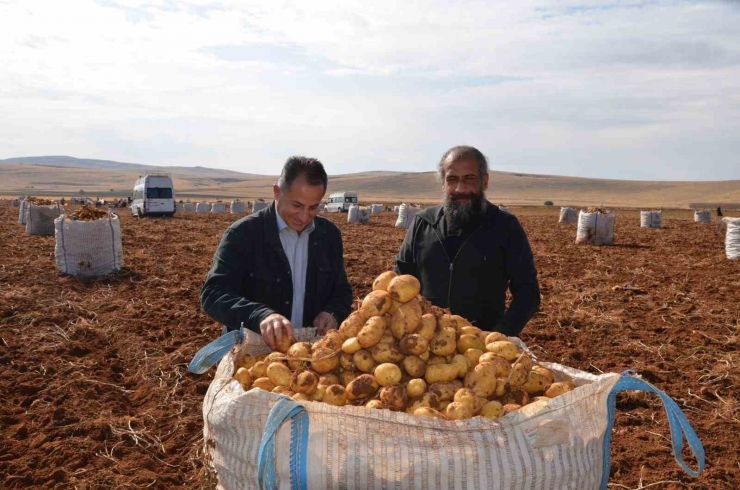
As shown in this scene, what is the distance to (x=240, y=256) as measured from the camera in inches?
122

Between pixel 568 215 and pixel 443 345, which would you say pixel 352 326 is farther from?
pixel 568 215

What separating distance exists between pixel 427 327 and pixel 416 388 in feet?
0.98

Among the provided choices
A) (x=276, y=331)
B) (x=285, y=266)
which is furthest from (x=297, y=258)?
(x=276, y=331)

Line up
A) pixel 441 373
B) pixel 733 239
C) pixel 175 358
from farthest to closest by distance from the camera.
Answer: pixel 733 239 → pixel 175 358 → pixel 441 373

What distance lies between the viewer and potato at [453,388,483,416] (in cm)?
208

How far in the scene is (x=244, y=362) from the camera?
2707mm

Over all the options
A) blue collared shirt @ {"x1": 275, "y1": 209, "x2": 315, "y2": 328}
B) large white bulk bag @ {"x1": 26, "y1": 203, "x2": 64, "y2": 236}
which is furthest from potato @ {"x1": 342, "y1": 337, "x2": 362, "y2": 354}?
large white bulk bag @ {"x1": 26, "y1": 203, "x2": 64, "y2": 236}

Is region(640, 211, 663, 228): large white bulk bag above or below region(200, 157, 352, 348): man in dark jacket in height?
below

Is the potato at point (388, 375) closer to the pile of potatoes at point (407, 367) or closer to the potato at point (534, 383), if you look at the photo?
the pile of potatoes at point (407, 367)

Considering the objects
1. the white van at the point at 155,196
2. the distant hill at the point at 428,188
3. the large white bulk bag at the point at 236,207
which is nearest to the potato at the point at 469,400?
the white van at the point at 155,196

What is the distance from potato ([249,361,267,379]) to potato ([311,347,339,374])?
25 centimetres

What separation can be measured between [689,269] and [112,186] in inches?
5974

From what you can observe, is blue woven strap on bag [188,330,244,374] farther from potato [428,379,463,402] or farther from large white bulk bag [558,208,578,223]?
large white bulk bag [558,208,578,223]

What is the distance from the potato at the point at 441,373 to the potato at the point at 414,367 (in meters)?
0.04
